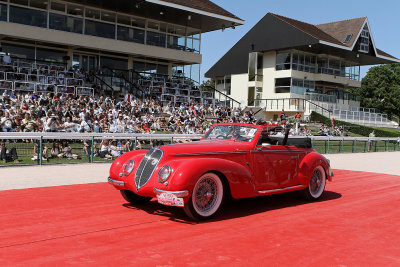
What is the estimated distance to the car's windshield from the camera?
7.77 metres

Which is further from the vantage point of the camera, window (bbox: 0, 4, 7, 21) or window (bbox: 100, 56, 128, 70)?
window (bbox: 100, 56, 128, 70)

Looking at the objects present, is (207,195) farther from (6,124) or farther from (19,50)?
(19,50)

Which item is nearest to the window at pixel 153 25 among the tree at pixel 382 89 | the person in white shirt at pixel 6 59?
the person in white shirt at pixel 6 59

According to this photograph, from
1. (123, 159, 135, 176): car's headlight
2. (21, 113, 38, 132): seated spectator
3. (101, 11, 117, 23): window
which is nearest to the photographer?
(123, 159, 135, 176): car's headlight

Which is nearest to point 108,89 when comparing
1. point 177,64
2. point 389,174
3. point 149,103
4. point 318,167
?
point 149,103

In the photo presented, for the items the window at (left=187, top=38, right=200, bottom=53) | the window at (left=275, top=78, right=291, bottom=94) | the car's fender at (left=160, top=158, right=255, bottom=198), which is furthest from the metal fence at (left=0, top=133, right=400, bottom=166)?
the window at (left=275, top=78, right=291, bottom=94)

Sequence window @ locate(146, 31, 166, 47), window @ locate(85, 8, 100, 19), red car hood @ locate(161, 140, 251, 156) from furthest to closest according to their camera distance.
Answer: window @ locate(146, 31, 166, 47)
window @ locate(85, 8, 100, 19)
red car hood @ locate(161, 140, 251, 156)

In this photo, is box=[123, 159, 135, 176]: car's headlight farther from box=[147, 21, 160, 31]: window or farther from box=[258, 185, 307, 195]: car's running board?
box=[147, 21, 160, 31]: window

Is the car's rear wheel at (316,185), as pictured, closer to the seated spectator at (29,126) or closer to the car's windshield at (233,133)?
the car's windshield at (233,133)

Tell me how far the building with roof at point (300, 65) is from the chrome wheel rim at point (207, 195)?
37888 mm

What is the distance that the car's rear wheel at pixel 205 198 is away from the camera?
6324 mm

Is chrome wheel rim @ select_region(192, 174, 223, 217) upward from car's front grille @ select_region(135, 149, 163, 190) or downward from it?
downward

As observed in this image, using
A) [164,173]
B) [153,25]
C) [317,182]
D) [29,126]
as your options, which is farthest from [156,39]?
[164,173]

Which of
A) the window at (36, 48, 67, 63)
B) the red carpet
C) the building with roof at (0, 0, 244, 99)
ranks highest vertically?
the building with roof at (0, 0, 244, 99)
